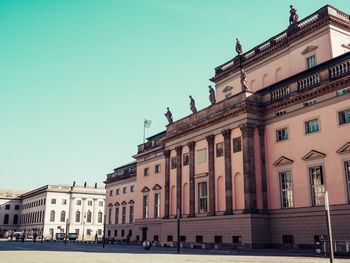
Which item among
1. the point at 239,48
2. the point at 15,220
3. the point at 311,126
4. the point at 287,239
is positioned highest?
the point at 239,48

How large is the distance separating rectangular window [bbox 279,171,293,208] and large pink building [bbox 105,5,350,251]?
92 mm

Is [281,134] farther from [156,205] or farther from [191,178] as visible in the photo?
[156,205]

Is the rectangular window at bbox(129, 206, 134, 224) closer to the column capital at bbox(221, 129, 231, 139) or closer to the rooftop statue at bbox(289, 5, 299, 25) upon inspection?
the column capital at bbox(221, 129, 231, 139)

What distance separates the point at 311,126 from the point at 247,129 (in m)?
6.37

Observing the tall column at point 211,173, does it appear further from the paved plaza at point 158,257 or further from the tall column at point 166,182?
the tall column at point 166,182

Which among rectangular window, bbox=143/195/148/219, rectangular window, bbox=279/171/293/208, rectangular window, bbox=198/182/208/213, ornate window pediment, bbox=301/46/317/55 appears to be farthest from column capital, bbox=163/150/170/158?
ornate window pediment, bbox=301/46/317/55

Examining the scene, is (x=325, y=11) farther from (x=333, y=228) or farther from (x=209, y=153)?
(x=333, y=228)

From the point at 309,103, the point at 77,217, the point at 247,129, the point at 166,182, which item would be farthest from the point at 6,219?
the point at 309,103

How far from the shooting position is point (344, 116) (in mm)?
31047

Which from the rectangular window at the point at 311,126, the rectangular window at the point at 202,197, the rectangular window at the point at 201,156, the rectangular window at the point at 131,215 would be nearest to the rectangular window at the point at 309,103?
the rectangular window at the point at 311,126

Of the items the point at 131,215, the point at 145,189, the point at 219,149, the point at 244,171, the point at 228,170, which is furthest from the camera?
the point at 131,215

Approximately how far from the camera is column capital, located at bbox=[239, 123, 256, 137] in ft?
124

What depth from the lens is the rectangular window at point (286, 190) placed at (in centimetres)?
3492

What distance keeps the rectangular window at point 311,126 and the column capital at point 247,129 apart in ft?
18.5
